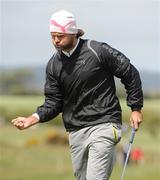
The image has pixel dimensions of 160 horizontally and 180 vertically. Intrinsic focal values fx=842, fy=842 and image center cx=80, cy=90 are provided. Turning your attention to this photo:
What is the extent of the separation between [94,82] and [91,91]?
11 centimetres

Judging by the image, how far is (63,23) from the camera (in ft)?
32.4

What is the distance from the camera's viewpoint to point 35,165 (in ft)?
128

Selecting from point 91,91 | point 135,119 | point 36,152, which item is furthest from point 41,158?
point 91,91

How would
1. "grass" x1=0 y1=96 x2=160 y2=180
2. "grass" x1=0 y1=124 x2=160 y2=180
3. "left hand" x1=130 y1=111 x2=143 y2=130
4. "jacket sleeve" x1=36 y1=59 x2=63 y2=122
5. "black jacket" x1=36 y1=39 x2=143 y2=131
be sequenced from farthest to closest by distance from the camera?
"grass" x1=0 y1=96 x2=160 y2=180, "grass" x1=0 y1=124 x2=160 y2=180, "jacket sleeve" x1=36 y1=59 x2=63 y2=122, "left hand" x1=130 y1=111 x2=143 y2=130, "black jacket" x1=36 y1=39 x2=143 y2=131

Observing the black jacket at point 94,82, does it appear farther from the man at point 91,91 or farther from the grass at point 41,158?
the grass at point 41,158

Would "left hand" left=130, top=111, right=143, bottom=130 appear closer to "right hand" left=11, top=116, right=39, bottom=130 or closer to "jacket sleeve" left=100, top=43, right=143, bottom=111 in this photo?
"jacket sleeve" left=100, top=43, right=143, bottom=111

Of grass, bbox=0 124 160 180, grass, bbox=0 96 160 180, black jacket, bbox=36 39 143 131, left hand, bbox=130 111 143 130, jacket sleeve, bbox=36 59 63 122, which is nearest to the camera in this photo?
black jacket, bbox=36 39 143 131

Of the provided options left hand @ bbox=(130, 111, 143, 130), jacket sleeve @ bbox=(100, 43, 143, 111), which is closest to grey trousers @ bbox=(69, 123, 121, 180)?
left hand @ bbox=(130, 111, 143, 130)

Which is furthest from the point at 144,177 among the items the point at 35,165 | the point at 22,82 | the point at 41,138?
the point at 22,82

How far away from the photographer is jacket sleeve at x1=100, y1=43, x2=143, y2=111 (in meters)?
9.96

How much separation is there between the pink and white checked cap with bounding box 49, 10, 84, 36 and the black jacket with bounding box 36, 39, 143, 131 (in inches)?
8.7

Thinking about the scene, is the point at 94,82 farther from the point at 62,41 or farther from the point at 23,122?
the point at 23,122

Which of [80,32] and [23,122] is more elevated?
[80,32]

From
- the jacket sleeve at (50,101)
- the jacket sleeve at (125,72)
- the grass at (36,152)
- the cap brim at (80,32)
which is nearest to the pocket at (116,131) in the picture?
the jacket sleeve at (125,72)
